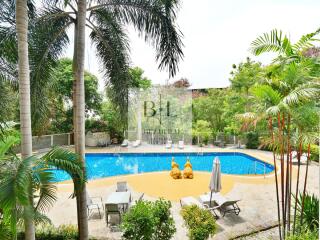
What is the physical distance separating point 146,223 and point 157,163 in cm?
1199

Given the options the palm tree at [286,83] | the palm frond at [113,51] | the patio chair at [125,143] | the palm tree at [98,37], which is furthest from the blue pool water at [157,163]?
the palm tree at [286,83]

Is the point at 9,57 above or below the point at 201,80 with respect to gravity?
below

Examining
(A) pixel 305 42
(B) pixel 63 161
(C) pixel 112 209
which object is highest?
(A) pixel 305 42

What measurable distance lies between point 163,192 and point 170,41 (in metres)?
5.89

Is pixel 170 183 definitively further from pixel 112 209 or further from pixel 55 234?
pixel 55 234

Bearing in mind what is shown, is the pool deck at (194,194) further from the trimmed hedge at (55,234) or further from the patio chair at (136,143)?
the patio chair at (136,143)

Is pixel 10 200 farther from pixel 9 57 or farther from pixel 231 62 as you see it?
pixel 231 62

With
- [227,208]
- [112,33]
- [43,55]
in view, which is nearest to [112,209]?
[227,208]

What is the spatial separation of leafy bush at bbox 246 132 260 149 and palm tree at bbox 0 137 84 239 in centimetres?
1687

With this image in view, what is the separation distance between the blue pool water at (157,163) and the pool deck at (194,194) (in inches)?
77.0

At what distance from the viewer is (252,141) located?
62.5 ft

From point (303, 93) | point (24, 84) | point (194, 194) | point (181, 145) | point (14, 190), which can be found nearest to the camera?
point (14, 190)

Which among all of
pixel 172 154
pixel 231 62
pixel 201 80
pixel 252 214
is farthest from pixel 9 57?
pixel 201 80

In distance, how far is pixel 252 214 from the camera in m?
7.33
